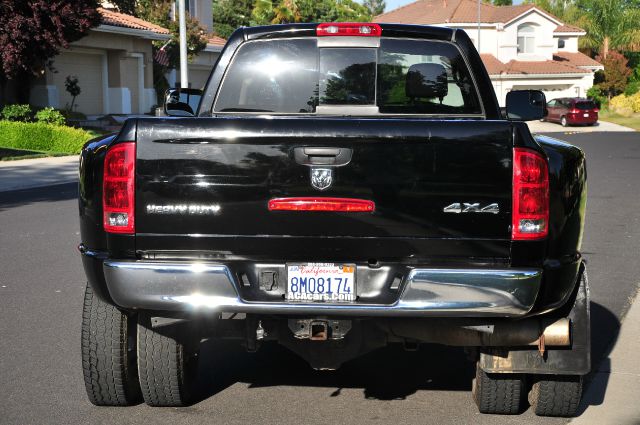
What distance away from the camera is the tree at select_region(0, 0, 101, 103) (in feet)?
96.6

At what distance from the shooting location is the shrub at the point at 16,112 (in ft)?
104

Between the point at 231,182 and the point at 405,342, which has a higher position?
the point at 231,182

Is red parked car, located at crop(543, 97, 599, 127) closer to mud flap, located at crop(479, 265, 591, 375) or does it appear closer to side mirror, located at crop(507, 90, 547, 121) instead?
side mirror, located at crop(507, 90, 547, 121)

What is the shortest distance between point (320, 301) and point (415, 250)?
0.49 m

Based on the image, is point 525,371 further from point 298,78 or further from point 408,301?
point 298,78

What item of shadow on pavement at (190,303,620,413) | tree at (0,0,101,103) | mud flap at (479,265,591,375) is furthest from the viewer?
tree at (0,0,101,103)

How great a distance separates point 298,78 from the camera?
6152mm

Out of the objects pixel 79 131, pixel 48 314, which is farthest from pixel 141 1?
pixel 48 314

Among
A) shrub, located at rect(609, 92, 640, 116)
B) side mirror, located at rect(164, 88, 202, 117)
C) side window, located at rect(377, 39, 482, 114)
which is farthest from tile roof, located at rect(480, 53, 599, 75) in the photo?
side window, located at rect(377, 39, 482, 114)

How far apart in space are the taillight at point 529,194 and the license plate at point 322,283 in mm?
769

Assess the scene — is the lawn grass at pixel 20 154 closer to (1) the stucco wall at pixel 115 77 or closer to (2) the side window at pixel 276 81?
(1) the stucco wall at pixel 115 77

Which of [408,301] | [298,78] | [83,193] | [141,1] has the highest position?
[141,1]

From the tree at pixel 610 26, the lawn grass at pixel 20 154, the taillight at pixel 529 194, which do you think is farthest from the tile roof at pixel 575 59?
the taillight at pixel 529 194

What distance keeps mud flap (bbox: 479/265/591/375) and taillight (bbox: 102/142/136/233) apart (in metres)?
1.87
